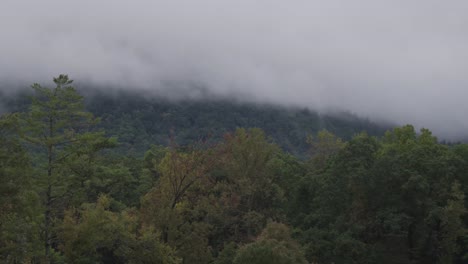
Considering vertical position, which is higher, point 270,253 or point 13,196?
point 13,196

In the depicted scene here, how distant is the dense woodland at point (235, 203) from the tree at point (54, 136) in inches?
3.2

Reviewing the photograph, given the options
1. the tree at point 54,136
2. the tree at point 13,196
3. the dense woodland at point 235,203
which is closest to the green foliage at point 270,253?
the dense woodland at point 235,203

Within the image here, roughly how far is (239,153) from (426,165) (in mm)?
15305

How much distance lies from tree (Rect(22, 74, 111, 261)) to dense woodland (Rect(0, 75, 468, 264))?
8 cm

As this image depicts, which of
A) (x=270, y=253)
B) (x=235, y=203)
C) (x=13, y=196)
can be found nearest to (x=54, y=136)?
(x=13, y=196)

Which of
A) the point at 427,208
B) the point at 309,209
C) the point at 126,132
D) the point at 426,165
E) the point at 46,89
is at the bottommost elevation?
the point at 126,132

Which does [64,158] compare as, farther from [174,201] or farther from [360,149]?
[360,149]

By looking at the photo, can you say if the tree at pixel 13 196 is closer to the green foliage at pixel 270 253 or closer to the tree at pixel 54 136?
the tree at pixel 54 136

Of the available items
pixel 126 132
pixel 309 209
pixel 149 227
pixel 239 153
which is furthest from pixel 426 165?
pixel 126 132

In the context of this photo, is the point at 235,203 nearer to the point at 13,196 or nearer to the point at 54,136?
the point at 54,136

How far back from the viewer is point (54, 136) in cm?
2947

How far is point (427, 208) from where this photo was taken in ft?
128

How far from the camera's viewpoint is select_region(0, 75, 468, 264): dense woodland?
29.1 m

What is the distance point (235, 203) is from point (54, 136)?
1517cm
